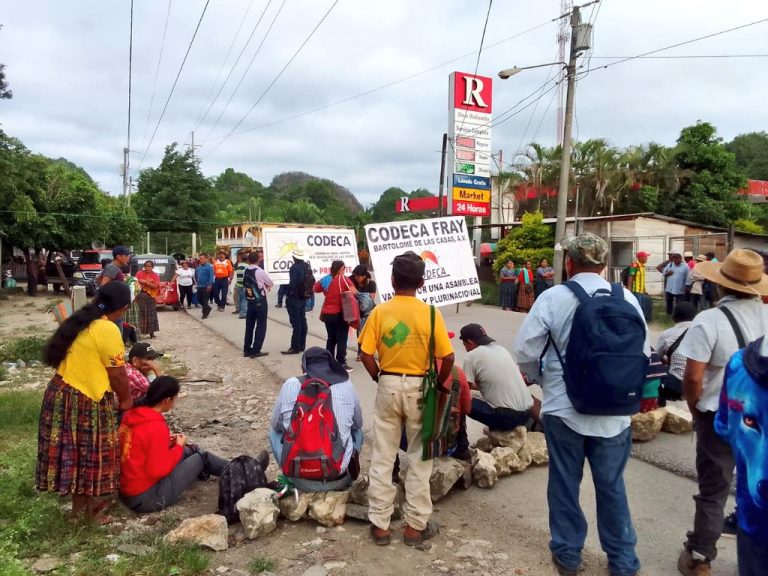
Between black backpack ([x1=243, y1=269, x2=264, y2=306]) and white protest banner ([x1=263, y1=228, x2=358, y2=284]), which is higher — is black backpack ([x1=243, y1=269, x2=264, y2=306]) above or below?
below

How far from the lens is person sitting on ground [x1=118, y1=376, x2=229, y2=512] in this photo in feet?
13.2

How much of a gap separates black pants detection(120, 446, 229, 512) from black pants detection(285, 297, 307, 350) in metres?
5.21

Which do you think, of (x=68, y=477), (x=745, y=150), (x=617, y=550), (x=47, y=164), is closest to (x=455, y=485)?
(x=617, y=550)

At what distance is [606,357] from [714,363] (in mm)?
716

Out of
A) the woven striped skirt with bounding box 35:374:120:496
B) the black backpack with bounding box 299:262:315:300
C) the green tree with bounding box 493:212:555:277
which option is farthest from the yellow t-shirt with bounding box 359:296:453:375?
the green tree with bounding box 493:212:555:277

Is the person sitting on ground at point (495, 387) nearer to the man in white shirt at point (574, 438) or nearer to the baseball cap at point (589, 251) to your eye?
the man in white shirt at point (574, 438)

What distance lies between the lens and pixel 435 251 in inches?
349

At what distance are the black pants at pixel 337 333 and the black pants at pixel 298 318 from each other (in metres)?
1.18

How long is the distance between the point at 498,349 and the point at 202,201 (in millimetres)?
34790

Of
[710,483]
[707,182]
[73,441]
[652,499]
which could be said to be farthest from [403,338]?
[707,182]

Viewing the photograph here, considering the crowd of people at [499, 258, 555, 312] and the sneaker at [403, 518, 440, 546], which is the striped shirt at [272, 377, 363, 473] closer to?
the sneaker at [403, 518, 440, 546]

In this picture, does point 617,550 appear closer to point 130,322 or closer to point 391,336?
point 391,336

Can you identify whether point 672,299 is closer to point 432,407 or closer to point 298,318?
point 298,318

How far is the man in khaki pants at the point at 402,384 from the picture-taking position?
3566 millimetres
